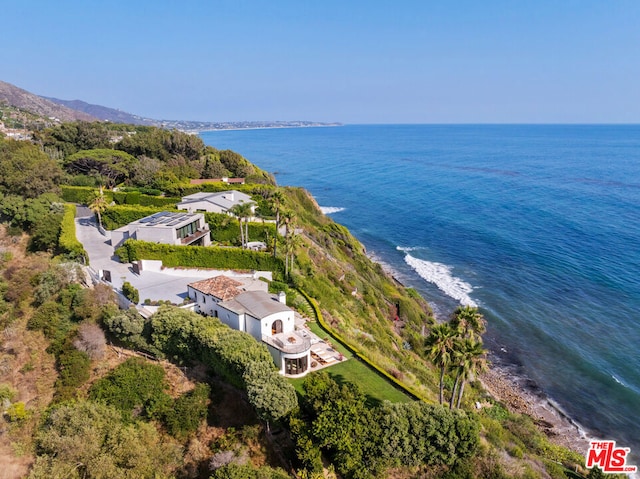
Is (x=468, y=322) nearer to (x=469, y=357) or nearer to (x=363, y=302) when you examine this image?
(x=469, y=357)

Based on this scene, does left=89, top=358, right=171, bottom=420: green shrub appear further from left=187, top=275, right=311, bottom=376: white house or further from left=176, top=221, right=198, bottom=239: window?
left=176, top=221, right=198, bottom=239: window

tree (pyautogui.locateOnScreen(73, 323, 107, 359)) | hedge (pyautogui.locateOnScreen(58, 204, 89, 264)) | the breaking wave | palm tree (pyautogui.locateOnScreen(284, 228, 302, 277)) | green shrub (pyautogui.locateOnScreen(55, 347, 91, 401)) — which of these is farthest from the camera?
the breaking wave

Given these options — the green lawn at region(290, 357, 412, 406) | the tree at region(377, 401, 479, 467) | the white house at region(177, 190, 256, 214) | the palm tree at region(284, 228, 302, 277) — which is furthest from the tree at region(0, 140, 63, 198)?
the tree at region(377, 401, 479, 467)

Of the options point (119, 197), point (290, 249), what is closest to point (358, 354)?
point (290, 249)

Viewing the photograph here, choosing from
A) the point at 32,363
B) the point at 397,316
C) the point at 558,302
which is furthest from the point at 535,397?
the point at 32,363

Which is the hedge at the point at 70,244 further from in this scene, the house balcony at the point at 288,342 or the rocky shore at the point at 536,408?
the rocky shore at the point at 536,408
